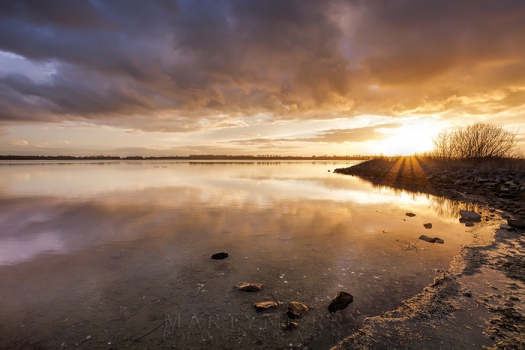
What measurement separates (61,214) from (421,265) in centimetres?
2011

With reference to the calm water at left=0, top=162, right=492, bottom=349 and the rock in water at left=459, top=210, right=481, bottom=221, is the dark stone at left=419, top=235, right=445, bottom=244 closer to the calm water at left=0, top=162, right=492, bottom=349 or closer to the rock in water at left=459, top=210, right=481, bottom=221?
the calm water at left=0, top=162, right=492, bottom=349

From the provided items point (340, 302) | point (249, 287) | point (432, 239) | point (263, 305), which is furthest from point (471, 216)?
point (263, 305)

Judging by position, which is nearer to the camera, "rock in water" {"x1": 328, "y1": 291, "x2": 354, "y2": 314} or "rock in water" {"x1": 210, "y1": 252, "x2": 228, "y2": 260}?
"rock in water" {"x1": 328, "y1": 291, "x2": 354, "y2": 314}

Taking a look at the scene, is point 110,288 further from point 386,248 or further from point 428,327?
point 386,248

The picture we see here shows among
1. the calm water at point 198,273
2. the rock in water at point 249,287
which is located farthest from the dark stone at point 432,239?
the rock in water at point 249,287

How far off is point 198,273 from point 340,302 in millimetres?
4321

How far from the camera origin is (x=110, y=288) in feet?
22.4

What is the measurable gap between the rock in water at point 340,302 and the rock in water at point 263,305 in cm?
134

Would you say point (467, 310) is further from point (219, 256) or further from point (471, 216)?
point (471, 216)

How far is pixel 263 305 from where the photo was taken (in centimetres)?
580

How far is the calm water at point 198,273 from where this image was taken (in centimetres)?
510

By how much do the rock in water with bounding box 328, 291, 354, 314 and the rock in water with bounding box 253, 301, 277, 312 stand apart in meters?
1.34

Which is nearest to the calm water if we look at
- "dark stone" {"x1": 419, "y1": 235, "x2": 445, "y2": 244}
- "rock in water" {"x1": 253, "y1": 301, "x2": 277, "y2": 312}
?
"rock in water" {"x1": 253, "y1": 301, "x2": 277, "y2": 312}

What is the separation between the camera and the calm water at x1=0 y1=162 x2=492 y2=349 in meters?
5.10
